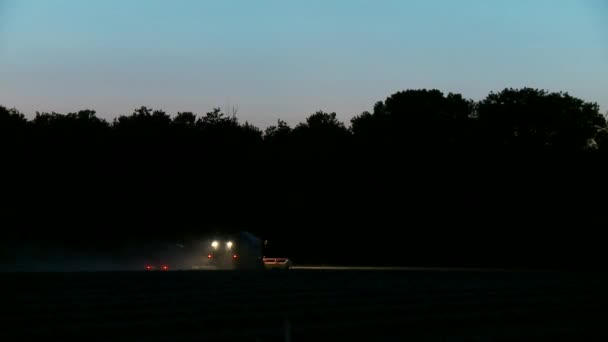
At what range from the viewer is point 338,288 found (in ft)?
69.8

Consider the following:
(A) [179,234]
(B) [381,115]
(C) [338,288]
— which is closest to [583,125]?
(B) [381,115]

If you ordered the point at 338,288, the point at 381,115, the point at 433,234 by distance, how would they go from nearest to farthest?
1. the point at 338,288
2. the point at 433,234
3. the point at 381,115

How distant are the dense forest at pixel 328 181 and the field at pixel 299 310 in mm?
42309

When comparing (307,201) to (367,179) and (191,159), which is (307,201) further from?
(191,159)

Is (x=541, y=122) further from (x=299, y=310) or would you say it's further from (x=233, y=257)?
(x=299, y=310)

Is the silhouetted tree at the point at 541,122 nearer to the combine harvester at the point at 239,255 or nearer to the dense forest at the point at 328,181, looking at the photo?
the dense forest at the point at 328,181

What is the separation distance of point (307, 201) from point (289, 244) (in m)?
4.22

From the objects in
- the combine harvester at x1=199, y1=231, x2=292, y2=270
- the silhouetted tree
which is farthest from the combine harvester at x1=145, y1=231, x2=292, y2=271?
the silhouetted tree

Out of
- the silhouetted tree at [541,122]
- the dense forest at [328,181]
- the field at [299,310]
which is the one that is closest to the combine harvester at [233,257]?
the dense forest at [328,181]

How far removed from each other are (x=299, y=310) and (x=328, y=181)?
59.2 meters

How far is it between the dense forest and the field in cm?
4231

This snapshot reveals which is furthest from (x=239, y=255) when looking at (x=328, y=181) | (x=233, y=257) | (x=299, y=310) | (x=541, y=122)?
(x=541, y=122)

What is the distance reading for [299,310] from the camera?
51.5ft

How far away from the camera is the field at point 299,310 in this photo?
12516 millimetres
